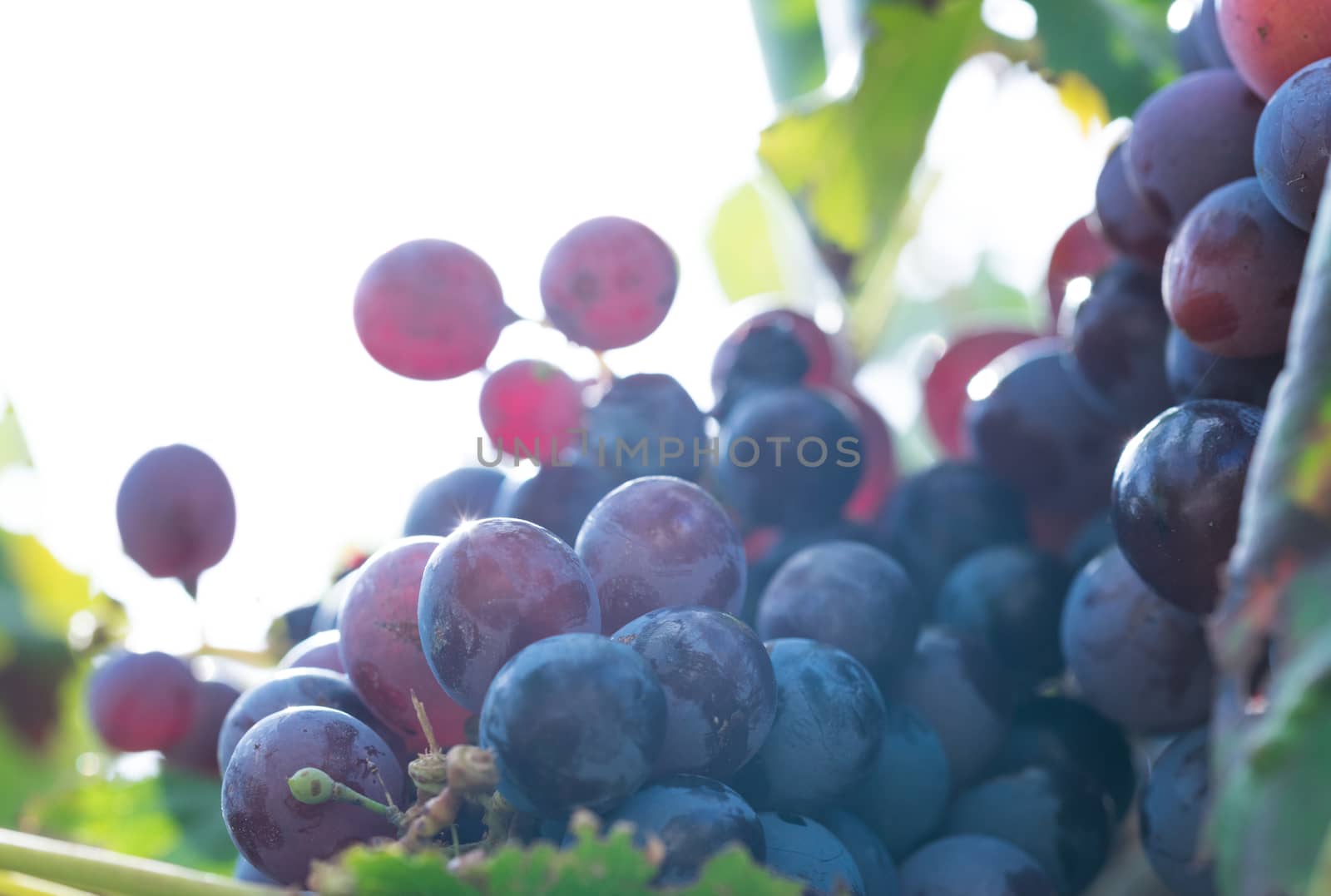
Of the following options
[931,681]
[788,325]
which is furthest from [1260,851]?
[788,325]

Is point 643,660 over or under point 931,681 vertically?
over

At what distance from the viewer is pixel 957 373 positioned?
119 centimetres

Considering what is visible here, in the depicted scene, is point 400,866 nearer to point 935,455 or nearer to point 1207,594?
point 1207,594

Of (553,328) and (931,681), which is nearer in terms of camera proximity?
(931,681)

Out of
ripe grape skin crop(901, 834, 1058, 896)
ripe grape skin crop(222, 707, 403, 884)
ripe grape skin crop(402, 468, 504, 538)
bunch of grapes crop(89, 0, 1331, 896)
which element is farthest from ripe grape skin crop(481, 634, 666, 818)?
ripe grape skin crop(402, 468, 504, 538)

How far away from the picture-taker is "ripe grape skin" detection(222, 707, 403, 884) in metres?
0.57

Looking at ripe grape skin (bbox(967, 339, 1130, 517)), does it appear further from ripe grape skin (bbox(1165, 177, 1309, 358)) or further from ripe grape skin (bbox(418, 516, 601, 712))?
ripe grape skin (bbox(418, 516, 601, 712))

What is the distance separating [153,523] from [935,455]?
2.88 ft

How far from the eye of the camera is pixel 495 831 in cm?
54

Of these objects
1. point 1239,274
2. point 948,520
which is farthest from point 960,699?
point 1239,274

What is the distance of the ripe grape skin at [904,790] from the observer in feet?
2.19

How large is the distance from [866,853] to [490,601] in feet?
0.85

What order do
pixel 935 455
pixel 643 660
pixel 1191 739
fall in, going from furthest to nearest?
pixel 935 455, pixel 1191 739, pixel 643 660

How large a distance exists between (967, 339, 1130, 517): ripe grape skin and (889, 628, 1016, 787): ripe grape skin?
0.83 feet
